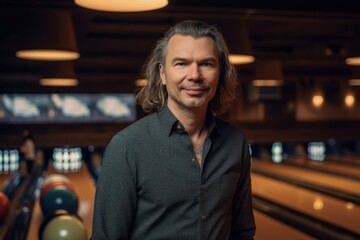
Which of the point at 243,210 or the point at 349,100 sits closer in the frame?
the point at 243,210

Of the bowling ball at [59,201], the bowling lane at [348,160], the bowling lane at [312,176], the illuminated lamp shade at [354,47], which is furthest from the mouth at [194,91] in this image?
the bowling lane at [348,160]

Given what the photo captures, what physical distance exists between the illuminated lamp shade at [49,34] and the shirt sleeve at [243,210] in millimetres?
2639

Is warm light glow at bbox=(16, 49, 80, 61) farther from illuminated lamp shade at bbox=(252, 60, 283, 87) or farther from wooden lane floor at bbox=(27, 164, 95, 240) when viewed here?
illuminated lamp shade at bbox=(252, 60, 283, 87)

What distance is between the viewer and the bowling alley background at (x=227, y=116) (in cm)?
414

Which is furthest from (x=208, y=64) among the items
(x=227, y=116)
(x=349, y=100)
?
(x=349, y=100)

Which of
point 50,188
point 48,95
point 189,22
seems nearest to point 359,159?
point 48,95

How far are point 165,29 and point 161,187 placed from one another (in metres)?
3.29

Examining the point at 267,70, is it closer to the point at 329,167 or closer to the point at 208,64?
the point at 329,167

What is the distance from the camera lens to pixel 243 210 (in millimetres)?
1849

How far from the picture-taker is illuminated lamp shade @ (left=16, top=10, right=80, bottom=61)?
413 cm

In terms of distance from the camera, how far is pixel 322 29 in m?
7.64

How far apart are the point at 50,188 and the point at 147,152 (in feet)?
12.2

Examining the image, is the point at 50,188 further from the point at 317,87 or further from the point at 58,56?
the point at 317,87

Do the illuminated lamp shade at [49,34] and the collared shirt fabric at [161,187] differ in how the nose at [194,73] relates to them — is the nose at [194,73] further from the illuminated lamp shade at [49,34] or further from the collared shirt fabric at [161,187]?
the illuminated lamp shade at [49,34]
